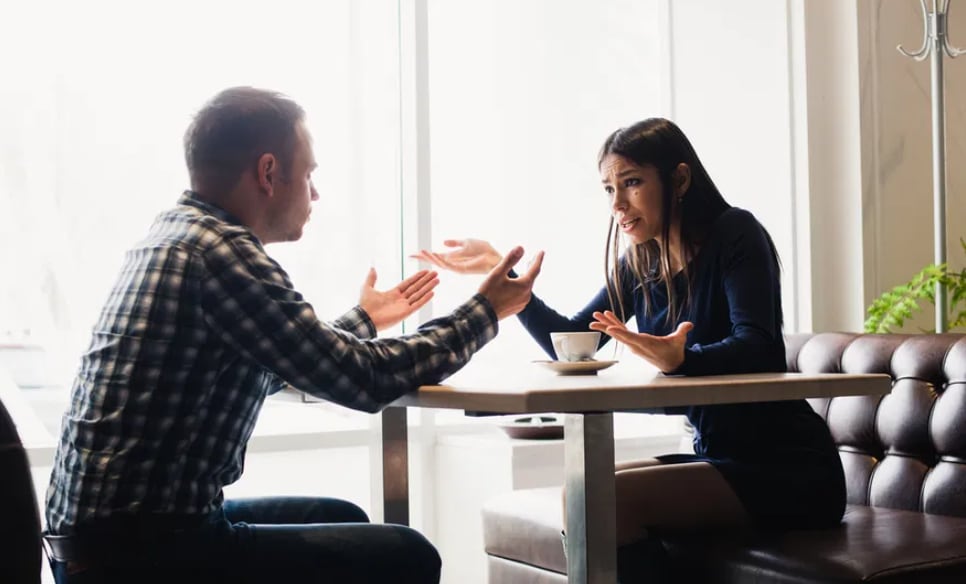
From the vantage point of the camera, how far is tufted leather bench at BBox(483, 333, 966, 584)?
1.75m

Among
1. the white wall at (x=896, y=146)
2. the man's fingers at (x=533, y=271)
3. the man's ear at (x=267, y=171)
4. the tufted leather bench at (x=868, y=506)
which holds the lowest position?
the tufted leather bench at (x=868, y=506)

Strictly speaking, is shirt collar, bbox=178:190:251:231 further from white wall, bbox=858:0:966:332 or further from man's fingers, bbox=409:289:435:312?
white wall, bbox=858:0:966:332

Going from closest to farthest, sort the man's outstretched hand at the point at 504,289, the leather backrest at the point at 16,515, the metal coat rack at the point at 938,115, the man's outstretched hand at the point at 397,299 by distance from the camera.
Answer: the leather backrest at the point at 16,515
the man's outstretched hand at the point at 504,289
the man's outstretched hand at the point at 397,299
the metal coat rack at the point at 938,115

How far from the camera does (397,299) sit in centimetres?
195

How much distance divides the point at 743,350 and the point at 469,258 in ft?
2.03

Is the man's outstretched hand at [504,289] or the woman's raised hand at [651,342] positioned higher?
the man's outstretched hand at [504,289]

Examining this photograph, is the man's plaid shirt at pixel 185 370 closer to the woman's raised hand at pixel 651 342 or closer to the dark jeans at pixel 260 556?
the dark jeans at pixel 260 556

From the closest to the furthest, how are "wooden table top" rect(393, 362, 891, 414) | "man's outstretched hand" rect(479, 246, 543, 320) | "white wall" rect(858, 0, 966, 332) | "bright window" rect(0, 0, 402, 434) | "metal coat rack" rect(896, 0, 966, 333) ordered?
"wooden table top" rect(393, 362, 891, 414), "man's outstretched hand" rect(479, 246, 543, 320), "bright window" rect(0, 0, 402, 434), "metal coat rack" rect(896, 0, 966, 333), "white wall" rect(858, 0, 966, 332)

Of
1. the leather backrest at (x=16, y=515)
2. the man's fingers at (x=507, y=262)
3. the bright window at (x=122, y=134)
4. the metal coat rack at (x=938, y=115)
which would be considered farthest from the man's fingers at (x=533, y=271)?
the metal coat rack at (x=938, y=115)

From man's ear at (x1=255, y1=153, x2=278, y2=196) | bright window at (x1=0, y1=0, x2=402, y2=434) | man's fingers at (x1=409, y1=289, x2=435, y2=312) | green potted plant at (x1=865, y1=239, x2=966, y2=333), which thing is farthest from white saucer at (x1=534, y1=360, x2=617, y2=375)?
green potted plant at (x1=865, y1=239, x2=966, y2=333)

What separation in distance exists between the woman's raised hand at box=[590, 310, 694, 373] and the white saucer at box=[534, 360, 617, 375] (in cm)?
9

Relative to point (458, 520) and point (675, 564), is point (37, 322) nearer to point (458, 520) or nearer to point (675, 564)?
point (458, 520)

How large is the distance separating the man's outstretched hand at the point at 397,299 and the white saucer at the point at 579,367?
257 mm

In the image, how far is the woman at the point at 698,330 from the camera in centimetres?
182
